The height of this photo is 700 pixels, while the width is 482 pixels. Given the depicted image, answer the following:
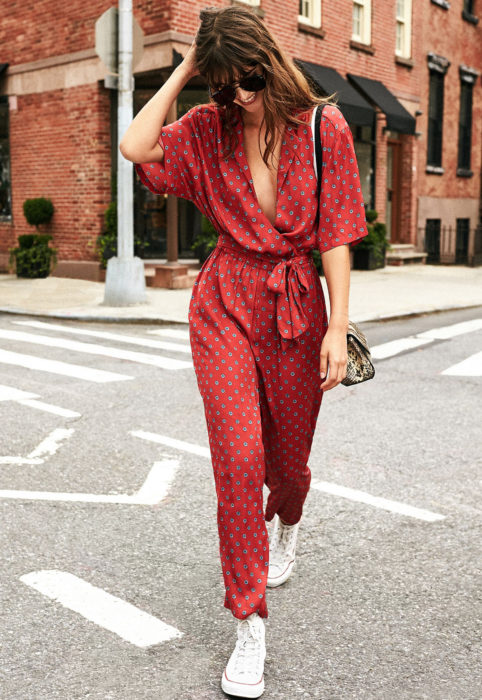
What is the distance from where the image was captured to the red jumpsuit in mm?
2727

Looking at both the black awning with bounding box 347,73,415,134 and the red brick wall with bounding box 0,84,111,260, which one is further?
the black awning with bounding box 347,73,415,134

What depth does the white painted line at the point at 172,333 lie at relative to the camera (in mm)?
10030

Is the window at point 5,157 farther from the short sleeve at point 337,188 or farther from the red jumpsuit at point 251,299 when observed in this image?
the short sleeve at point 337,188

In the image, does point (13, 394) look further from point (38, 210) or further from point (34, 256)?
point (38, 210)

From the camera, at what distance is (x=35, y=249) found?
55.0 feet

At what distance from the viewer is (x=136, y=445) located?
5.44 metres

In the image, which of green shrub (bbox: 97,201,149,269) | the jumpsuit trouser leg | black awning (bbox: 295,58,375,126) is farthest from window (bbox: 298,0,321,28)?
the jumpsuit trouser leg

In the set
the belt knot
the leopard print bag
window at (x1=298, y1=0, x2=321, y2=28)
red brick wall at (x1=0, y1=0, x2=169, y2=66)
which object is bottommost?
the leopard print bag

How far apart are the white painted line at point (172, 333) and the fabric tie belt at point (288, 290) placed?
703cm

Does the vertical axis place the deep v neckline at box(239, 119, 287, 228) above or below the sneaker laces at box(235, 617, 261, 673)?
above

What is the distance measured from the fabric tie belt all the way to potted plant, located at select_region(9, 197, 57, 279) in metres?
14.5

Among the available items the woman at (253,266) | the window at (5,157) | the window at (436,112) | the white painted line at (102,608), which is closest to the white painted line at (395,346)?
the white painted line at (102,608)

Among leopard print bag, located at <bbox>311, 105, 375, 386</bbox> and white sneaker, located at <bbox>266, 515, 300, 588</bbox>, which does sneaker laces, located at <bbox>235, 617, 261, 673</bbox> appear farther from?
leopard print bag, located at <bbox>311, 105, 375, 386</bbox>

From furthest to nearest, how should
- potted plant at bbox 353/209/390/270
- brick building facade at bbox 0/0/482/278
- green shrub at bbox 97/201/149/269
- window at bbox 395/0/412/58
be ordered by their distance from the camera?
window at bbox 395/0/412/58 < potted plant at bbox 353/209/390/270 < brick building facade at bbox 0/0/482/278 < green shrub at bbox 97/201/149/269
